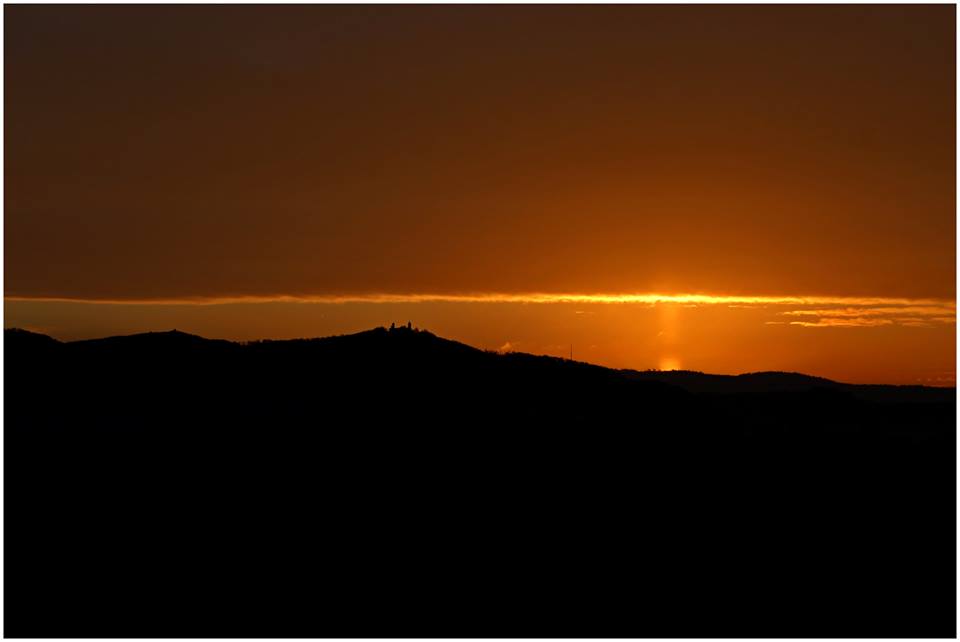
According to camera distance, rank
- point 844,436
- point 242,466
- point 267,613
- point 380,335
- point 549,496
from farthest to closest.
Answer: point 844,436
point 380,335
point 549,496
point 242,466
point 267,613

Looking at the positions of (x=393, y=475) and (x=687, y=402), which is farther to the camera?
(x=687, y=402)

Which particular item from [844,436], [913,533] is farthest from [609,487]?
[844,436]

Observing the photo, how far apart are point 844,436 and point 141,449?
5829cm

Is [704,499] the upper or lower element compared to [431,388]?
lower

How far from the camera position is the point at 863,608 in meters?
58.9

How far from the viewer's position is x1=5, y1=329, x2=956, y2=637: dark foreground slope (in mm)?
53188

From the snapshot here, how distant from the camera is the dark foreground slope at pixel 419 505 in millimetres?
53188

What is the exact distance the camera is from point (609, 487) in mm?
70875

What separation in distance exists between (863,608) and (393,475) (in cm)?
2475

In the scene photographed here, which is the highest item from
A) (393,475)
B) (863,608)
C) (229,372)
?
(229,372)

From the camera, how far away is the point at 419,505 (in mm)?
64250

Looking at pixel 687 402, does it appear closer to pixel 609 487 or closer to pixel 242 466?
pixel 609 487

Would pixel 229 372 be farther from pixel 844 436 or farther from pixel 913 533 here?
pixel 844 436

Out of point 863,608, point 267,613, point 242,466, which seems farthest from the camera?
point 242,466
